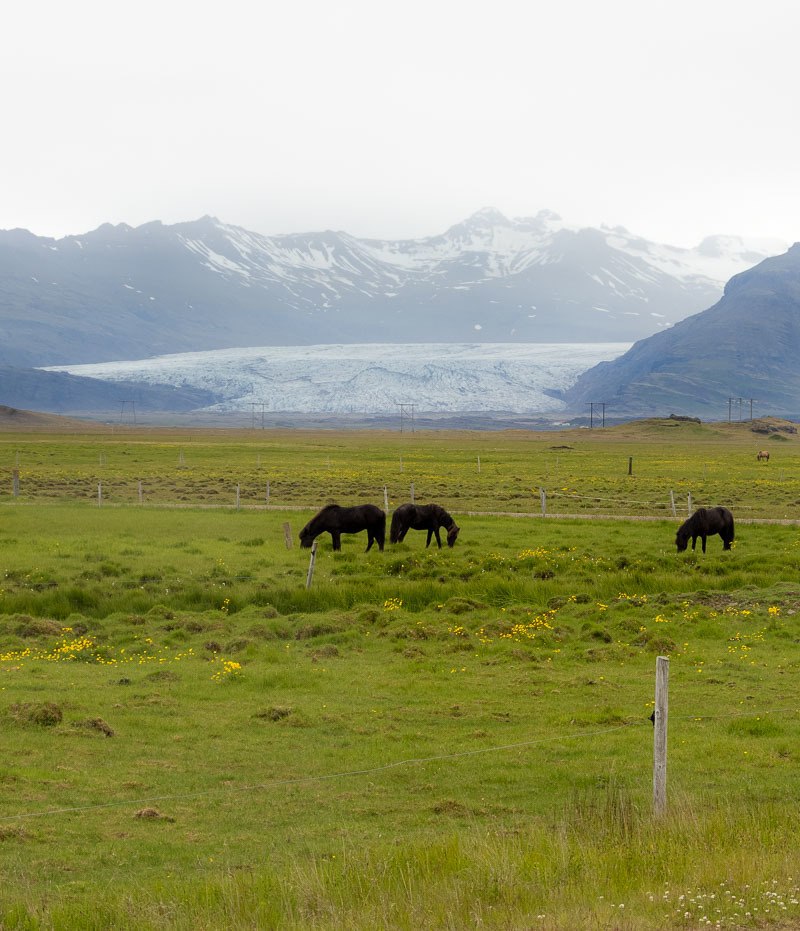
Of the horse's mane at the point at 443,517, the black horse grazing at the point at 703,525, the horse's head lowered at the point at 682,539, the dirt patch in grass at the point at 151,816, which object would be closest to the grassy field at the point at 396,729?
the dirt patch in grass at the point at 151,816

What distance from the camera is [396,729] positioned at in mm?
14930

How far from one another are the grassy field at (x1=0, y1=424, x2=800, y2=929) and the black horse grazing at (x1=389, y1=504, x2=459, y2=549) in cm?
55

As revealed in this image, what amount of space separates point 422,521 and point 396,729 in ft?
52.9

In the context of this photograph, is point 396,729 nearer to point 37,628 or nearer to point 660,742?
point 660,742

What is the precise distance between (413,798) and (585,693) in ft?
17.4

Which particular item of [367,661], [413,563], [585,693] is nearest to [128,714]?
[367,661]

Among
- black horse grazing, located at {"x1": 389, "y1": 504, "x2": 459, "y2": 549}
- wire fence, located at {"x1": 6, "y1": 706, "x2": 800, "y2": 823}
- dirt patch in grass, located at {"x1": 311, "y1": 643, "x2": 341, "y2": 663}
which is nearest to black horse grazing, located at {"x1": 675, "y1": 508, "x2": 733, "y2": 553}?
black horse grazing, located at {"x1": 389, "y1": 504, "x2": 459, "y2": 549}

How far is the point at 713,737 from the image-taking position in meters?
14.1

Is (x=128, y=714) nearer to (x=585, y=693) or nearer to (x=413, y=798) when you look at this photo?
(x=413, y=798)

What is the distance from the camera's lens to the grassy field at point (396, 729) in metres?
8.73

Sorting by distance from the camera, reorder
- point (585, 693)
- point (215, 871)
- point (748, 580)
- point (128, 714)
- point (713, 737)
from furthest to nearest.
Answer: point (748, 580), point (585, 693), point (128, 714), point (713, 737), point (215, 871)

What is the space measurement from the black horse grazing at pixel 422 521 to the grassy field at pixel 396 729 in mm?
546

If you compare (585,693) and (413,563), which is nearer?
(585,693)

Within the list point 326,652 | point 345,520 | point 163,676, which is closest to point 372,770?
point 163,676
